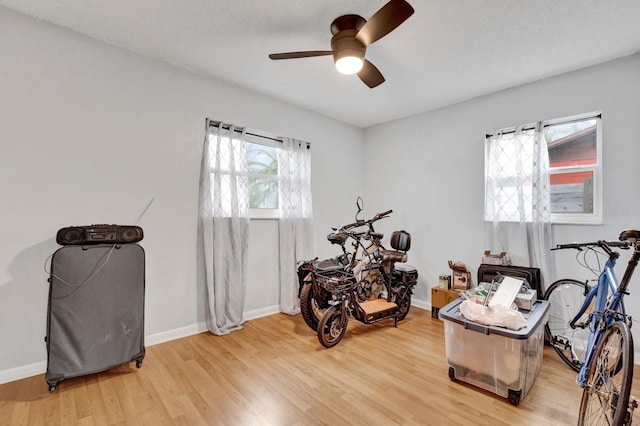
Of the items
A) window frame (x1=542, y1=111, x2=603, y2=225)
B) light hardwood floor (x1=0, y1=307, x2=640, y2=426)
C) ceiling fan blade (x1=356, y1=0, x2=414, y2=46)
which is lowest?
light hardwood floor (x1=0, y1=307, x2=640, y2=426)

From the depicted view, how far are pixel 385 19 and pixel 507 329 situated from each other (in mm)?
2034

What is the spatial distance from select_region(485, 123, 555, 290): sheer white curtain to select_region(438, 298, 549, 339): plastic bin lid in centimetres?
83

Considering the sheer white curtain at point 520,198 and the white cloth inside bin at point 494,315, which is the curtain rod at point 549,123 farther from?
the white cloth inside bin at point 494,315

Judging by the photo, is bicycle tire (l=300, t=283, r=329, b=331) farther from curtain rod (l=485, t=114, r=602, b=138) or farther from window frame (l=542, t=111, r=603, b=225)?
curtain rod (l=485, t=114, r=602, b=138)

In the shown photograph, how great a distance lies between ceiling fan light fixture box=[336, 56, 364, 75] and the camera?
2.08 m

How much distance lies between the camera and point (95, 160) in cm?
240

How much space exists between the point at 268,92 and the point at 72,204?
2.17 m

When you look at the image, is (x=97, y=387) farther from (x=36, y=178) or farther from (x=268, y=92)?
(x=268, y=92)

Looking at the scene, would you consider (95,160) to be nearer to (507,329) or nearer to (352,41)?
(352,41)

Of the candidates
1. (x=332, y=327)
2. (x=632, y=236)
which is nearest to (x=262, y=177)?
(x=332, y=327)

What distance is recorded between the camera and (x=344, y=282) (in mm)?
2740

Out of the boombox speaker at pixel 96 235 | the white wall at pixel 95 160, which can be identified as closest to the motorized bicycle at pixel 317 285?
the white wall at pixel 95 160

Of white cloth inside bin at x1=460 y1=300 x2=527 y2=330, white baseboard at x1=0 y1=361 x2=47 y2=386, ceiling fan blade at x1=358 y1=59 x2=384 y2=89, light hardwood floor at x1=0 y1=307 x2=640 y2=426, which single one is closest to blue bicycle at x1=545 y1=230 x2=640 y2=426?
light hardwood floor at x1=0 y1=307 x2=640 y2=426

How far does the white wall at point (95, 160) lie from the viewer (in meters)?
2.09
